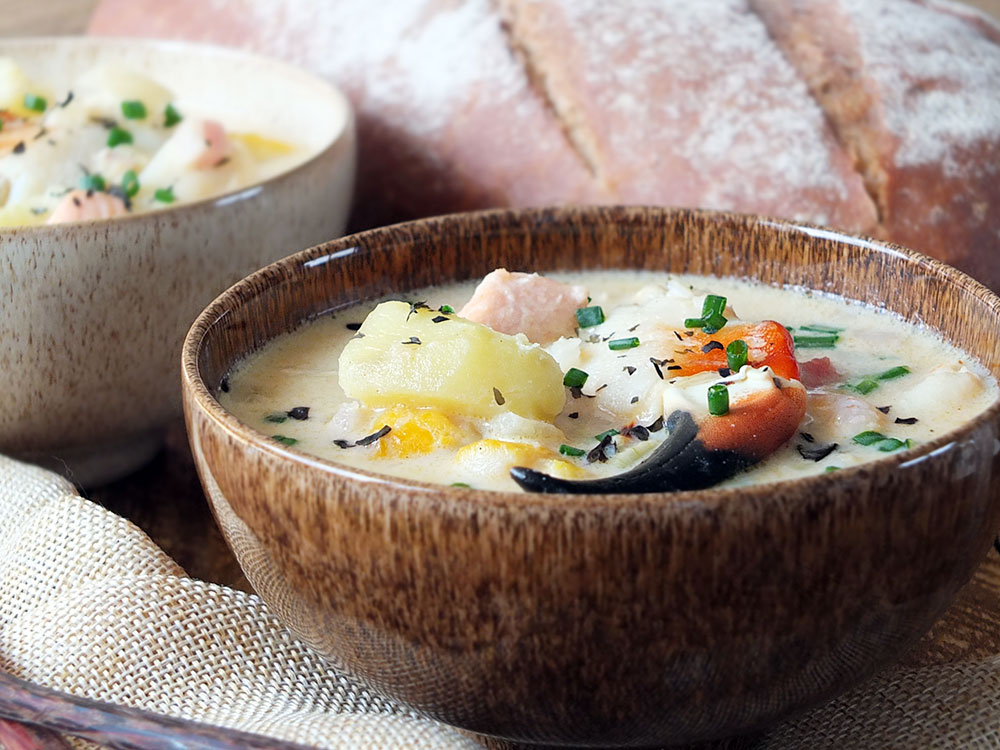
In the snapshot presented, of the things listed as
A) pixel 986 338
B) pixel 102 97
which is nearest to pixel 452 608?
pixel 986 338

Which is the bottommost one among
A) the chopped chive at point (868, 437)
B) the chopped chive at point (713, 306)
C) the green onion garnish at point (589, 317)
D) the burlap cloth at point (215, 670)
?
the burlap cloth at point (215, 670)

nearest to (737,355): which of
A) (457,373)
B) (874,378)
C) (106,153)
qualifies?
(874,378)

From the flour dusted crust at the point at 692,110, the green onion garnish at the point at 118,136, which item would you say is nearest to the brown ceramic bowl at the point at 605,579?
the green onion garnish at the point at 118,136

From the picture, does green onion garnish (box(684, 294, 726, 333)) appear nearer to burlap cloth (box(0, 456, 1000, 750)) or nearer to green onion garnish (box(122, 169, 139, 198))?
burlap cloth (box(0, 456, 1000, 750))

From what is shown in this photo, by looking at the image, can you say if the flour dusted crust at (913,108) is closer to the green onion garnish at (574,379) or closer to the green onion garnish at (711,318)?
the green onion garnish at (711,318)

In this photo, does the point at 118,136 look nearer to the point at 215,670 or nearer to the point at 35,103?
the point at 35,103

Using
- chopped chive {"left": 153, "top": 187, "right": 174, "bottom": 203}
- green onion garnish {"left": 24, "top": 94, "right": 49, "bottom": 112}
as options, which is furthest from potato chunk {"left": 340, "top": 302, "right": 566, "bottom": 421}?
green onion garnish {"left": 24, "top": 94, "right": 49, "bottom": 112}

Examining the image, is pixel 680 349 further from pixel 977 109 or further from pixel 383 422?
pixel 977 109
